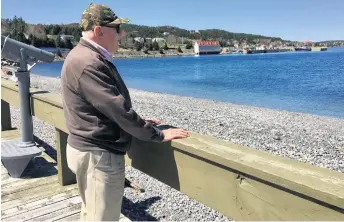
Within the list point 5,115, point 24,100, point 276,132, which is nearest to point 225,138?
point 276,132

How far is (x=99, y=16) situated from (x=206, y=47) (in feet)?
557

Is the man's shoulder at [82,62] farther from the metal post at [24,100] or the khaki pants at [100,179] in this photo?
the metal post at [24,100]

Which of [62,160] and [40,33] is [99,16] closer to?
A: [62,160]

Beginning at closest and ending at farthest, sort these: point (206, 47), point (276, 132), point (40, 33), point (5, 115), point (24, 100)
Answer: point (24, 100), point (5, 115), point (276, 132), point (40, 33), point (206, 47)

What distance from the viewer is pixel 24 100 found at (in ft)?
13.4

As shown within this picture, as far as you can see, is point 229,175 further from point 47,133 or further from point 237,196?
point 47,133

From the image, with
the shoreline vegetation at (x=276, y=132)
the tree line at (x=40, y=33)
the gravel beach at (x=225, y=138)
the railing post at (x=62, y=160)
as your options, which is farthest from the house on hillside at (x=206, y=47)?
the railing post at (x=62, y=160)

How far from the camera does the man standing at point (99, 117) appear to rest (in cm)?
179

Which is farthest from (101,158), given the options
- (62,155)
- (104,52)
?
(62,155)

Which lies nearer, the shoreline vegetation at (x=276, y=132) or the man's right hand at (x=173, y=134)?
the man's right hand at (x=173, y=134)

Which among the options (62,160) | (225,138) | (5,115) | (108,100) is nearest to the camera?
(108,100)

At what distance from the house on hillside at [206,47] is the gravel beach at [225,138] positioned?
152 meters

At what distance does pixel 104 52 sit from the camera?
1.91m

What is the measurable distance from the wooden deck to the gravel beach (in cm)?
102
